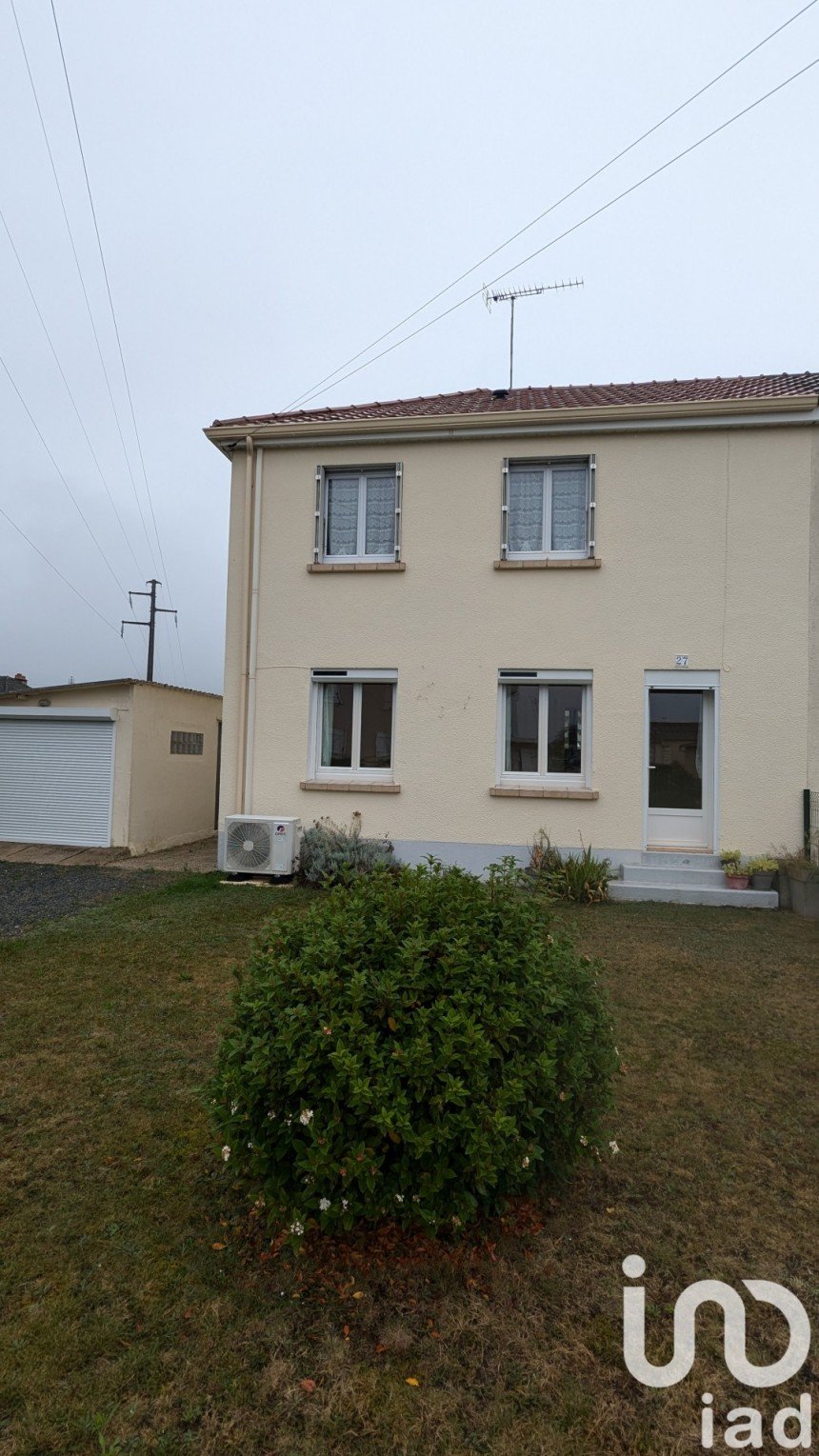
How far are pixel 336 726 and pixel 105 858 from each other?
4.29 m

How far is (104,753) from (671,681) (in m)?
8.77

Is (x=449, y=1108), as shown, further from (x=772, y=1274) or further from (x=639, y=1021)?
(x=639, y=1021)

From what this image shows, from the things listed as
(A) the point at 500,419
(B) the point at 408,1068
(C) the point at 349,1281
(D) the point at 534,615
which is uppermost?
(A) the point at 500,419

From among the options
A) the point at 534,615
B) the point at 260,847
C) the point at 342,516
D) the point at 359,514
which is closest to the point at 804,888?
the point at 534,615

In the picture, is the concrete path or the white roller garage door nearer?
the concrete path

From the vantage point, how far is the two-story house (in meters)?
9.10

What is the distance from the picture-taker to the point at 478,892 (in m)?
2.81

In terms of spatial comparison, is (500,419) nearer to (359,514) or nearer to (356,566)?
(359,514)

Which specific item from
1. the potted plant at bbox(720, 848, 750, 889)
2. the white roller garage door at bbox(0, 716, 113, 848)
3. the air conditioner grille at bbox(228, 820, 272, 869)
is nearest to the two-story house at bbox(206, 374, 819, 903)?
the potted plant at bbox(720, 848, 750, 889)

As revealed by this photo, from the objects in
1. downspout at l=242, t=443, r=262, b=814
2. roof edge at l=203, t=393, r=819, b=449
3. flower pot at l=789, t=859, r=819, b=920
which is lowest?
flower pot at l=789, t=859, r=819, b=920

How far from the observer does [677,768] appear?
949 cm

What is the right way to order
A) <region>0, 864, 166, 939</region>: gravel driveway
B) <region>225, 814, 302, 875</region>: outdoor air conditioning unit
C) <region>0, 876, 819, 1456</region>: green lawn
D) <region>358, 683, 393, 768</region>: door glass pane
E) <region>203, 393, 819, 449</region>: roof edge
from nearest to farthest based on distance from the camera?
<region>0, 876, 819, 1456</region>: green lawn → <region>0, 864, 166, 939</region>: gravel driveway → <region>203, 393, 819, 449</region>: roof edge → <region>225, 814, 302, 875</region>: outdoor air conditioning unit → <region>358, 683, 393, 768</region>: door glass pane

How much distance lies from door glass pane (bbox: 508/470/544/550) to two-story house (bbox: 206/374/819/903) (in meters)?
0.03

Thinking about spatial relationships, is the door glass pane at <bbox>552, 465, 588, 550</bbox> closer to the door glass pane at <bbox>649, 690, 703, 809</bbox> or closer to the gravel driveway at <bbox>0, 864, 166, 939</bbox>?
the door glass pane at <bbox>649, 690, 703, 809</bbox>
